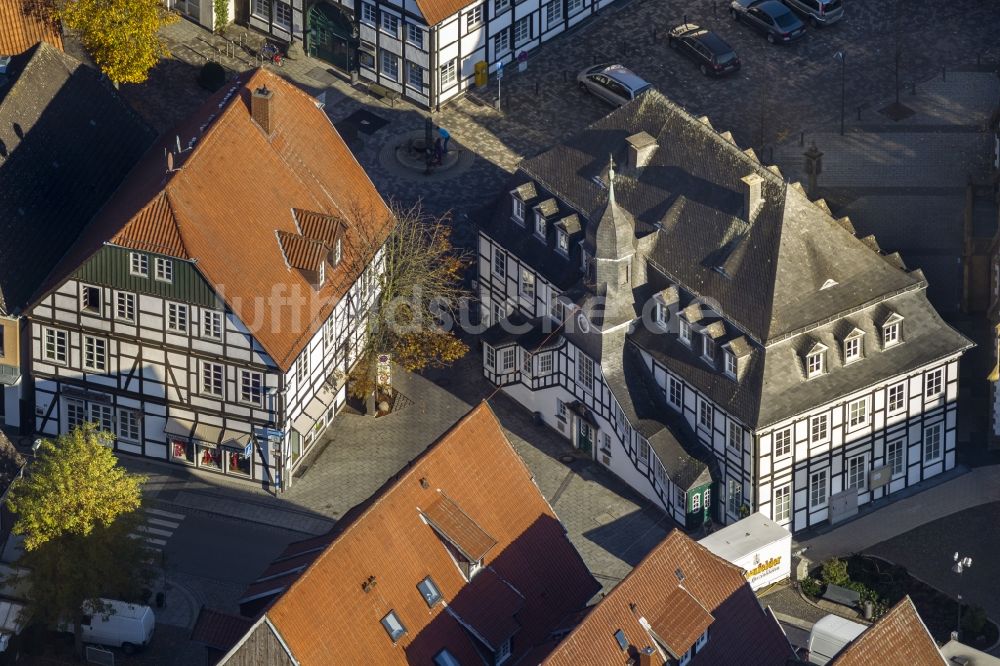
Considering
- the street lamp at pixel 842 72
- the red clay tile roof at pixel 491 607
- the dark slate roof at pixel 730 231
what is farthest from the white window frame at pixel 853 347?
the street lamp at pixel 842 72

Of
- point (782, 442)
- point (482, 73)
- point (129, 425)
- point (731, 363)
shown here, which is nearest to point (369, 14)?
point (482, 73)

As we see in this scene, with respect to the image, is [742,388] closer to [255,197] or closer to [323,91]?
[255,197]

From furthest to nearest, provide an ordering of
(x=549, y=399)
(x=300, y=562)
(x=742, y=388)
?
(x=549, y=399), (x=742, y=388), (x=300, y=562)

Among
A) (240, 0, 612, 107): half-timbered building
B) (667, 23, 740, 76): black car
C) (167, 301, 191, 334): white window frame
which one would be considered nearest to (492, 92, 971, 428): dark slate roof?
(167, 301, 191, 334): white window frame

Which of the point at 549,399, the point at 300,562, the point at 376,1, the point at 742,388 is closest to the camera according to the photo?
the point at 300,562

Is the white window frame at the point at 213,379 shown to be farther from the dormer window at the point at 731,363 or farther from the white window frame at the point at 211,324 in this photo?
the dormer window at the point at 731,363

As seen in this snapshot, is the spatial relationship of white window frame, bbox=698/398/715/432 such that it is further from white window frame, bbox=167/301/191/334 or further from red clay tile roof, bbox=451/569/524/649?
white window frame, bbox=167/301/191/334

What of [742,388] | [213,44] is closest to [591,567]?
[742,388]
